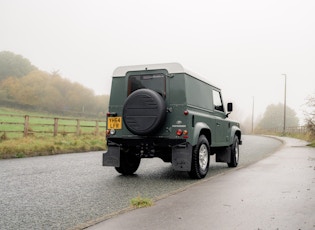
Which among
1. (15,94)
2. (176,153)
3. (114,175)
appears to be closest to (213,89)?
(176,153)

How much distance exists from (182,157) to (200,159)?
29.0 inches

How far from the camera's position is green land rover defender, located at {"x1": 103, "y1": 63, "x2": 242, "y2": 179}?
777 centimetres

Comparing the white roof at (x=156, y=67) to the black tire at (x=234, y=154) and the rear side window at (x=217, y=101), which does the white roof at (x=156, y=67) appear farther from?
the black tire at (x=234, y=154)

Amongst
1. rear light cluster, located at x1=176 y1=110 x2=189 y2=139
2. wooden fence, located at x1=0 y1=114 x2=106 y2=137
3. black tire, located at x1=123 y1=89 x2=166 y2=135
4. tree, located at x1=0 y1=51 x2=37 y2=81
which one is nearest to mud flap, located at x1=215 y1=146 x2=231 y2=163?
rear light cluster, located at x1=176 y1=110 x2=189 y2=139

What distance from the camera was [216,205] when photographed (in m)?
5.09

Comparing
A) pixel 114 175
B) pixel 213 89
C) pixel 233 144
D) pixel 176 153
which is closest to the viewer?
pixel 176 153

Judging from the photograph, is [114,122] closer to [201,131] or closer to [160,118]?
[160,118]

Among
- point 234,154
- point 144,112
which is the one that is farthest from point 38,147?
point 144,112

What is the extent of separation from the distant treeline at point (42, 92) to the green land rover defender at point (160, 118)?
59.9 metres

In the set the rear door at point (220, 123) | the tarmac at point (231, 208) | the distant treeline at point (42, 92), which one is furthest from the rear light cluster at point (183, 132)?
the distant treeline at point (42, 92)

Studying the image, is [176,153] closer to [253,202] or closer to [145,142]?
[145,142]

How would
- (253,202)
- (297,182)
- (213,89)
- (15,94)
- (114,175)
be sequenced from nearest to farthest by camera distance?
(253,202) < (297,182) < (114,175) < (213,89) < (15,94)

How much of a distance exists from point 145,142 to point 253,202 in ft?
10.9

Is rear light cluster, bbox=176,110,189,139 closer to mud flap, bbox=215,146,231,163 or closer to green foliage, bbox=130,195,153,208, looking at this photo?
green foliage, bbox=130,195,153,208
